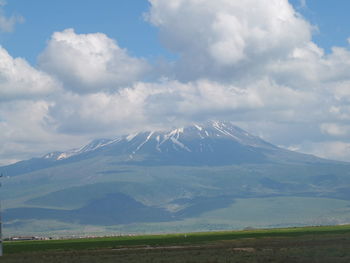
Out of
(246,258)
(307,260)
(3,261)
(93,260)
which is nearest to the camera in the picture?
(307,260)

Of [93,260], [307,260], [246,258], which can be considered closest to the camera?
[307,260]

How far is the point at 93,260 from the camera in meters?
71.7

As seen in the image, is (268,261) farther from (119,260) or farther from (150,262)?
(119,260)

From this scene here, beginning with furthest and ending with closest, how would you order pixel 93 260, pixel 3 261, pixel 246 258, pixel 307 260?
pixel 3 261 → pixel 93 260 → pixel 246 258 → pixel 307 260

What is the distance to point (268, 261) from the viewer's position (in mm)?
62906

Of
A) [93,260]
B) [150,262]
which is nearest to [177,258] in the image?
[150,262]

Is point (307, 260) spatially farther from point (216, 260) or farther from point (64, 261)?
point (64, 261)

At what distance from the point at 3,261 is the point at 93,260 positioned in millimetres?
12441

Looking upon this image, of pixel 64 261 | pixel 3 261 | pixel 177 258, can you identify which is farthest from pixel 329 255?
pixel 3 261

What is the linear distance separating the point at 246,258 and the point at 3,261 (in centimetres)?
3008

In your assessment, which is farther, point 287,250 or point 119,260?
point 287,250

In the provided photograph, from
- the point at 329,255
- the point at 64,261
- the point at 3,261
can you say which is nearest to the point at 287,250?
the point at 329,255

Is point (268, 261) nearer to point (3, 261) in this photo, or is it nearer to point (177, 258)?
point (177, 258)

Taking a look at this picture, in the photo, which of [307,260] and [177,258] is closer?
[307,260]
